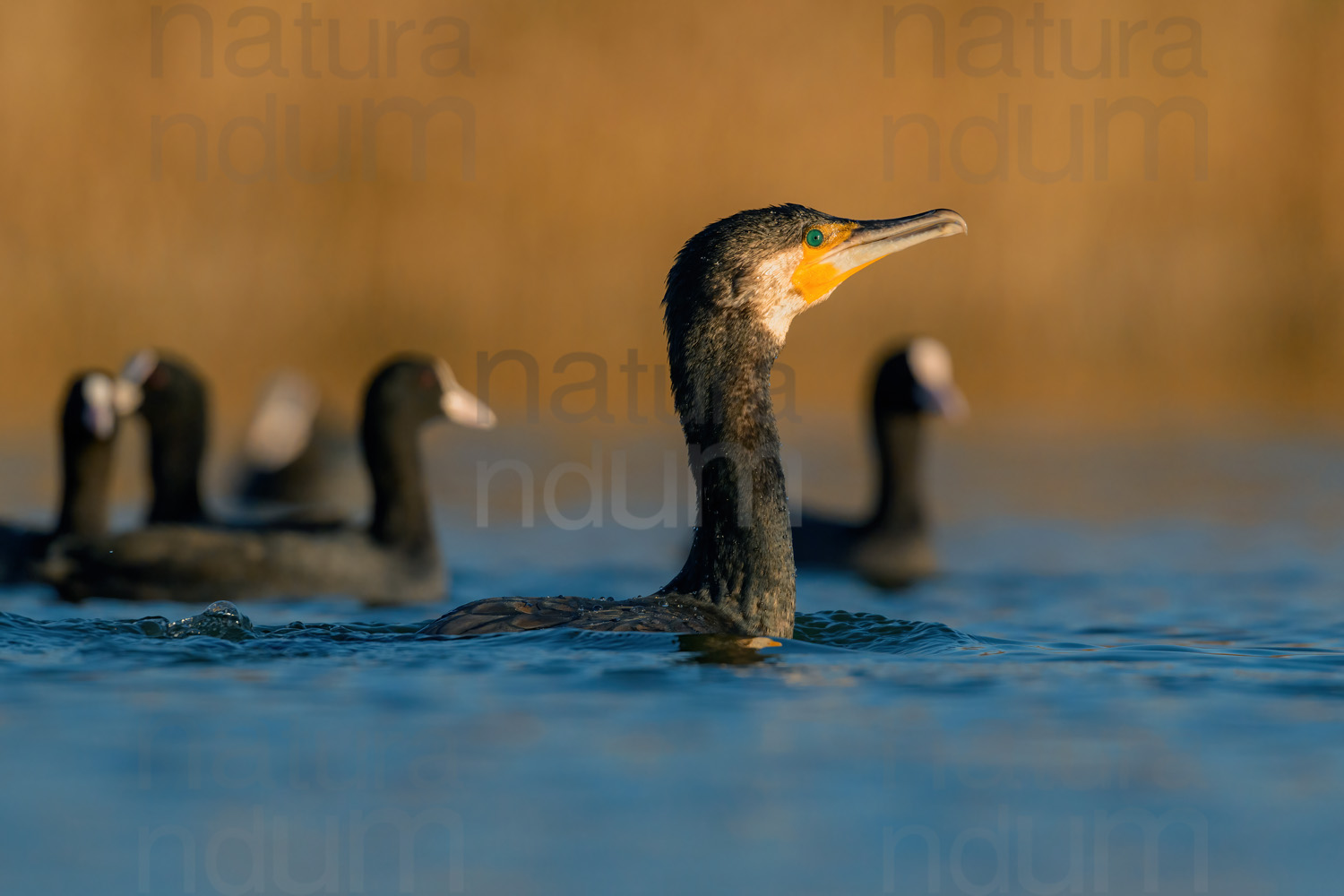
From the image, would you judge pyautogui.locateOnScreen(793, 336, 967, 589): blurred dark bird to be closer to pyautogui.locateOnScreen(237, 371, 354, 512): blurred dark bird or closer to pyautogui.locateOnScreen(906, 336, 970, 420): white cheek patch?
pyautogui.locateOnScreen(906, 336, 970, 420): white cheek patch

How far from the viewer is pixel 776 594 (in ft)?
21.1

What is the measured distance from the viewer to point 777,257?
22.0 feet

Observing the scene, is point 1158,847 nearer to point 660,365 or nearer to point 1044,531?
point 1044,531

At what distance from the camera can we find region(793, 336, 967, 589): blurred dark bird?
36.2ft

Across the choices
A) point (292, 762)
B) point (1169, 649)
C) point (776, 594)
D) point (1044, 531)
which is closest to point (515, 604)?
point (776, 594)

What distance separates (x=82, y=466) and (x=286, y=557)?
1.40m

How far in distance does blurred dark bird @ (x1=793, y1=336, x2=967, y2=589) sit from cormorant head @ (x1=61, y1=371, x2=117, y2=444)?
4392mm

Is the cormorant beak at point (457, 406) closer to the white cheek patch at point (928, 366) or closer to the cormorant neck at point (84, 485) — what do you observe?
the cormorant neck at point (84, 485)

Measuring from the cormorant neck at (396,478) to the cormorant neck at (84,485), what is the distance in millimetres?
1548

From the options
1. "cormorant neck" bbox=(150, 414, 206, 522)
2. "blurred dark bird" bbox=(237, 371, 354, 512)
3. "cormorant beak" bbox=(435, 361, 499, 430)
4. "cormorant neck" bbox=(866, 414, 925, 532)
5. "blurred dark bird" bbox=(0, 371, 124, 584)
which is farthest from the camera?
"blurred dark bird" bbox=(237, 371, 354, 512)

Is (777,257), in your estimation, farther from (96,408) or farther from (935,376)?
(935,376)

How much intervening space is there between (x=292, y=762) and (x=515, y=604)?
5.09 feet

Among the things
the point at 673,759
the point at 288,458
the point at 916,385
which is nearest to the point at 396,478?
the point at 916,385

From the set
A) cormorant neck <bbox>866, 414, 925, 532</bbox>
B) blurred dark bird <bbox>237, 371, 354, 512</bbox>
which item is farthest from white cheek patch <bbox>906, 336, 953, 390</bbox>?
blurred dark bird <bbox>237, 371, 354, 512</bbox>
